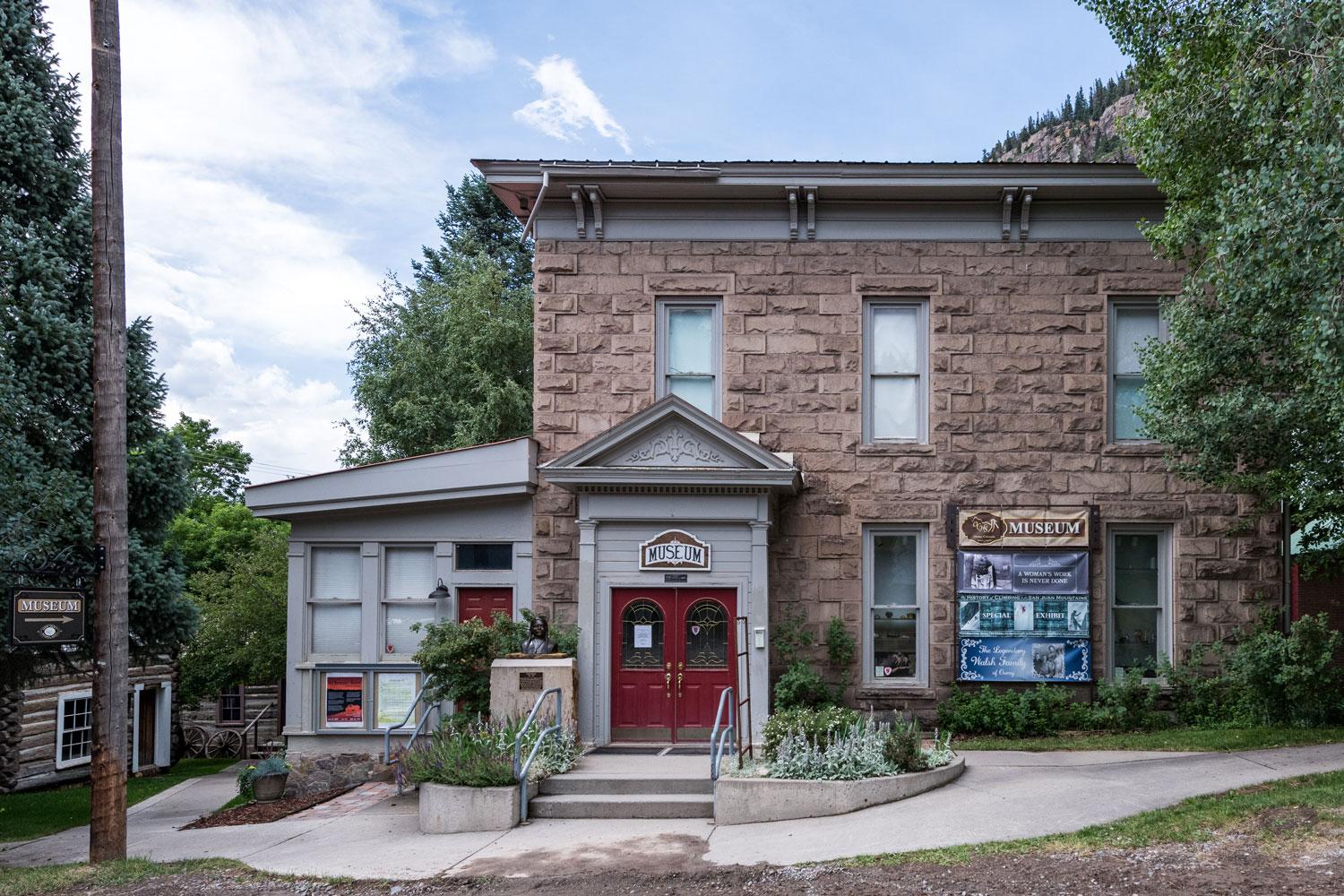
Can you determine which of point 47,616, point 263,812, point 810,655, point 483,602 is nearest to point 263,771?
point 263,812

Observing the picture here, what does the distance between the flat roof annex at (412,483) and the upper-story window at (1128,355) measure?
8084 millimetres

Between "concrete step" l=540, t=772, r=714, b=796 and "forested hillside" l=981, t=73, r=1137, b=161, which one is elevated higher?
"forested hillside" l=981, t=73, r=1137, b=161

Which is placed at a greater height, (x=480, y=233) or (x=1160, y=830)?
(x=480, y=233)

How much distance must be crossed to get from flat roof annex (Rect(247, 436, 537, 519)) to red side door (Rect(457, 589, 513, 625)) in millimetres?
1368

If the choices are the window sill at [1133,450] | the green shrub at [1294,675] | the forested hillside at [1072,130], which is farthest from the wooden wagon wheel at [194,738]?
the forested hillside at [1072,130]

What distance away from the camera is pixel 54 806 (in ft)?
63.2

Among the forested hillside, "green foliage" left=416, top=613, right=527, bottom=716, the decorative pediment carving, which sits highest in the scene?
the forested hillside

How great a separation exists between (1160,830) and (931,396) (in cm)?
727

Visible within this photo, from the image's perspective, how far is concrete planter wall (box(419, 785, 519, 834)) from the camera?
10969 mm

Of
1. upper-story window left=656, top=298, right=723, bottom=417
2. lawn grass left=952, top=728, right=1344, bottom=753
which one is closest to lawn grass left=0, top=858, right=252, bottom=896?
upper-story window left=656, top=298, right=723, bottom=417

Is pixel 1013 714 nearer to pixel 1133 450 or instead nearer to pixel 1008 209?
pixel 1133 450

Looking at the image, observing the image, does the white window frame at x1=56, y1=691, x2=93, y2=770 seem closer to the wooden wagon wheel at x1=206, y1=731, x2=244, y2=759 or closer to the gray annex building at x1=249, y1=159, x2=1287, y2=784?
the wooden wagon wheel at x1=206, y1=731, x2=244, y2=759

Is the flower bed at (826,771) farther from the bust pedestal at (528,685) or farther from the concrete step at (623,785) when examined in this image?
the bust pedestal at (528,685)

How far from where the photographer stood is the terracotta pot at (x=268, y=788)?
14719mm
